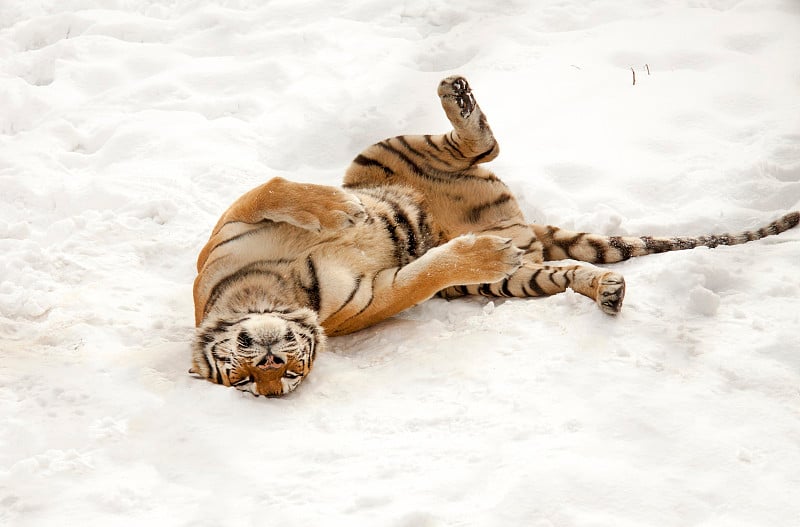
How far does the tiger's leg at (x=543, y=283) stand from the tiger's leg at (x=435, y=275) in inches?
6.7

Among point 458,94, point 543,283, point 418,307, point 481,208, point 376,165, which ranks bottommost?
point 418,307

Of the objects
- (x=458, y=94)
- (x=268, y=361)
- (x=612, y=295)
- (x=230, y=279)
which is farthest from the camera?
(x=458, y=94)

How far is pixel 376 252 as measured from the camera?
10.9 ft

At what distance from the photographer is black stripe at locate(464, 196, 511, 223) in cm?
367

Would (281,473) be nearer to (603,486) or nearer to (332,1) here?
(603,486)

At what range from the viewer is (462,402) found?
99.9 inches

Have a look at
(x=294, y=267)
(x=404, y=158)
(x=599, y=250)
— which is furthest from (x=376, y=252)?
(x=599, y=250)

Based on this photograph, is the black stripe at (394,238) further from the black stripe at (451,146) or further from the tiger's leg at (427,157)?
the black stripe at (451,146)

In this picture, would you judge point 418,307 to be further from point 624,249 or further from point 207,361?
point 207,361

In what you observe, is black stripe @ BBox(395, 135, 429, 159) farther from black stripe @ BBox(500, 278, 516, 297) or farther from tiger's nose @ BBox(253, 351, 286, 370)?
tiger's nose @ BBox(253, 351, 286, 370)

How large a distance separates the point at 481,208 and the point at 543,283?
0.53 m

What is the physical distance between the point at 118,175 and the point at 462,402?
2350mm

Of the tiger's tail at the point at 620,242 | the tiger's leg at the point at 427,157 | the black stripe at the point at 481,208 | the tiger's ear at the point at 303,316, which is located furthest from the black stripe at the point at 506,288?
the tiger's ear at the point at 303,316

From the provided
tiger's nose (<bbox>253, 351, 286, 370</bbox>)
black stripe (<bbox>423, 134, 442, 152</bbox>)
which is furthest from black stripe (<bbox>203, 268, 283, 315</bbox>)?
black stripe (<bbox>423, 134, 442, 152</bbox>)
